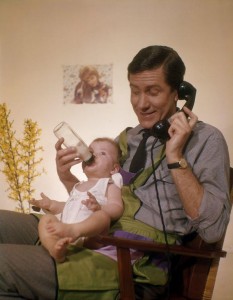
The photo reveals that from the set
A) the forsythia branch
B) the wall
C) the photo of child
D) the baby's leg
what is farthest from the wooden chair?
the forsythia branch

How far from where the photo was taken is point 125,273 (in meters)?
0.96

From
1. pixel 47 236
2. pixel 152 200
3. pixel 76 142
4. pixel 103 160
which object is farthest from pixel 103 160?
pixel 47 236

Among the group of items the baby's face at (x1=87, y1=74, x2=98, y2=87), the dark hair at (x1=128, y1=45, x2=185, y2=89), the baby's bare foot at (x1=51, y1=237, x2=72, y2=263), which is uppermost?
the dark hair at (x1=128, y1=45, x2=185, y2=89)

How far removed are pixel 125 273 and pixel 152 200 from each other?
278 millimetres

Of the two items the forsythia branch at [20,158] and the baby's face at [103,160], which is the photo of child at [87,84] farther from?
the baby's face at [103,160]

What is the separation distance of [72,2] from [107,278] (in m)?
1.39

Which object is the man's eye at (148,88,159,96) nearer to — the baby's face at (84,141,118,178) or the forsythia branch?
the baby's face at (84,141,118,178)

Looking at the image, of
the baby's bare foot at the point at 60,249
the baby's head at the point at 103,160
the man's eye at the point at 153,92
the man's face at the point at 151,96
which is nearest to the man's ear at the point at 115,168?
the baby's head at the point at 103,160

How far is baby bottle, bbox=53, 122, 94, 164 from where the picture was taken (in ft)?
3.97

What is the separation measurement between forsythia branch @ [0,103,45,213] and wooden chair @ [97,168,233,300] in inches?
42.4

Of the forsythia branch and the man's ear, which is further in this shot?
the forsythia branch

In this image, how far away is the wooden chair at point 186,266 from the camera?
3.15ft

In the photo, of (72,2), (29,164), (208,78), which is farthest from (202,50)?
(29,164)

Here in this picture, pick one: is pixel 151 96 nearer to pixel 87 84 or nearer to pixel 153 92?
pixel 153 92
